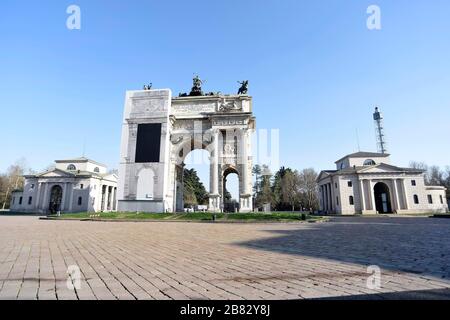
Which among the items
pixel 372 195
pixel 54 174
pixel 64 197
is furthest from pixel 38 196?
pixel 372 195

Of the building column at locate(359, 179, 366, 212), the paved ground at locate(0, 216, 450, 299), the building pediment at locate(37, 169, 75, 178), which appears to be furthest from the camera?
the building pediment at locate(37, 169, 75, 178)

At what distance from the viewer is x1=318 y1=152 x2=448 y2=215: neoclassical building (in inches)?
2115

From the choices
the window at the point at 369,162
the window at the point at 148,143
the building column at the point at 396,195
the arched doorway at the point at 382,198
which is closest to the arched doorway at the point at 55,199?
the window at the point at 148,143

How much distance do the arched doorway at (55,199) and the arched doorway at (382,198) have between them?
71.7 m

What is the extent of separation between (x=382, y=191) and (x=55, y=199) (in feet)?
251

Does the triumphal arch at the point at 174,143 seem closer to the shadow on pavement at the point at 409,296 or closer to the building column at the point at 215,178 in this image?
the building column at the point at 215,178

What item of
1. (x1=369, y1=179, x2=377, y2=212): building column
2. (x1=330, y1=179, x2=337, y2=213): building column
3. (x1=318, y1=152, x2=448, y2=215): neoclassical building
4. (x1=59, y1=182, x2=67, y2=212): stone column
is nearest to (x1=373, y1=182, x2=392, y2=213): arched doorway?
(x1=318, y1=152, x2=448, y2=215): neoclassical building

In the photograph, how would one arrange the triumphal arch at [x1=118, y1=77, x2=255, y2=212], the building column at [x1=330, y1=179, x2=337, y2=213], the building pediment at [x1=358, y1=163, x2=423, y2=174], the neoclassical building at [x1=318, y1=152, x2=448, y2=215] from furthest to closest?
the building column at [x1=330, y1=179, x2=337, y2=213] → the building pediment at [x1=358, y1=163, x2=423, y2=174] → the neoclassical building at [x1=318, y1=152, x2=448, y2=215] → the triumphal arch at [x1=118, y1=77, x2=255, y2=212]

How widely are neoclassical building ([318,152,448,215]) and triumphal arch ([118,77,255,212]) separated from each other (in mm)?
27159

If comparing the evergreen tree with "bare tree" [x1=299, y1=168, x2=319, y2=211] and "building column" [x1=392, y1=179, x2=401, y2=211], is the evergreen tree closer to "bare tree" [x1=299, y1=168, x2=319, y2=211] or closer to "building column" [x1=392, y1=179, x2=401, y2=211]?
"bare tree" [x1=299, y1=168, x2=319, y2=211]


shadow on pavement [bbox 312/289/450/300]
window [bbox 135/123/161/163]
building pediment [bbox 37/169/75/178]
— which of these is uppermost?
window [bbox 135/123/161/163]

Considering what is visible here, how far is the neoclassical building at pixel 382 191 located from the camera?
53.7m

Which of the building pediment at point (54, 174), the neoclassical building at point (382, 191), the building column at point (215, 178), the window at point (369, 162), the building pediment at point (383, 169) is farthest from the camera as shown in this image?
the window at point (369, 162)

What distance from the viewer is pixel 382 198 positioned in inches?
2274
